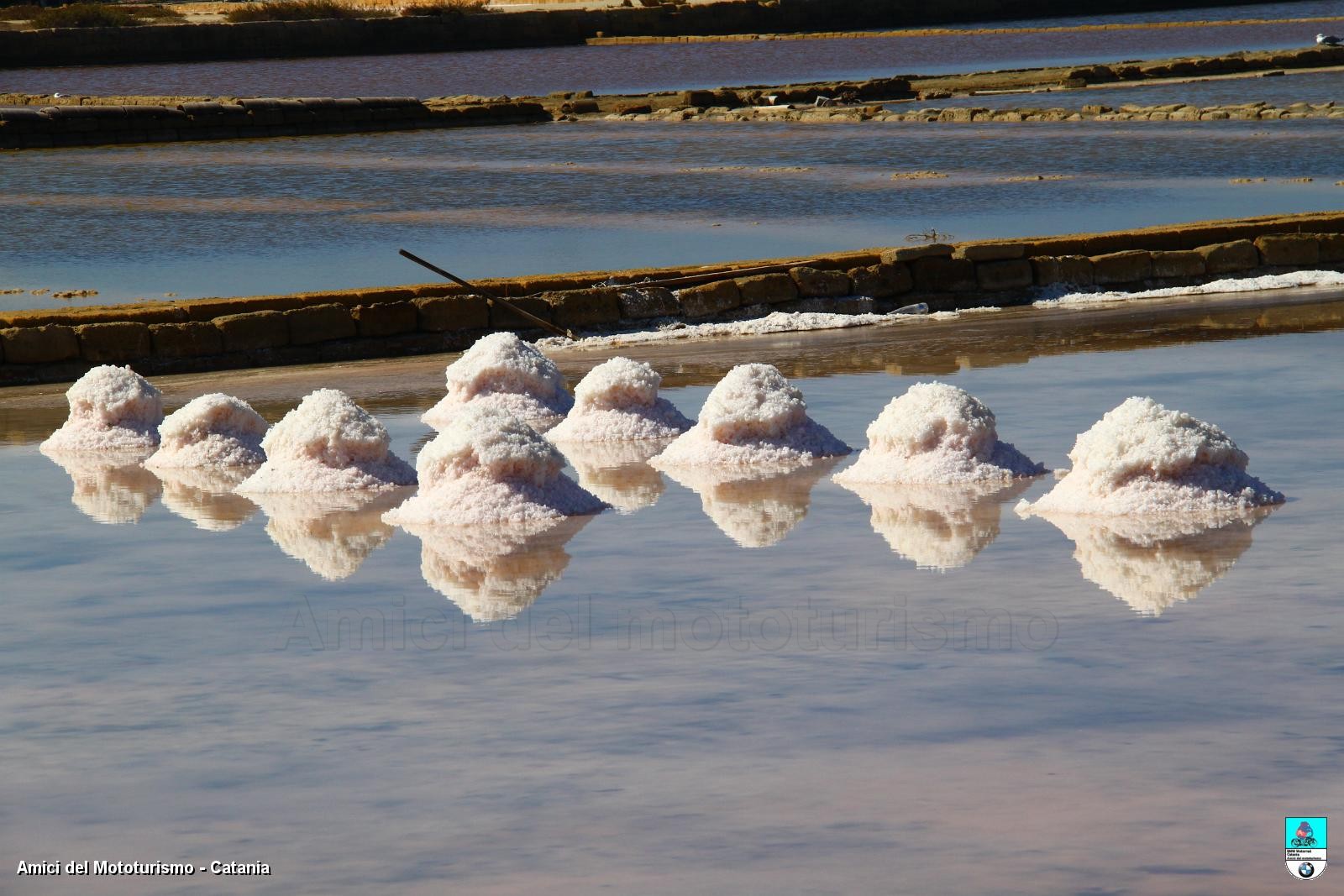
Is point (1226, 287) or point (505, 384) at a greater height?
point (505, 384)

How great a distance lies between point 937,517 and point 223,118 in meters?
31.7

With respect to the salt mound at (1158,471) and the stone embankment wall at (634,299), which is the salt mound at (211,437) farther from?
the salt mound at (1158,471)

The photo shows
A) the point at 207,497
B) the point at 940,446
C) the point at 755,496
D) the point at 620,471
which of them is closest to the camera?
the point at 755,496

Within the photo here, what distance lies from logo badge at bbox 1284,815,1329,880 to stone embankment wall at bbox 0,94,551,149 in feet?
109

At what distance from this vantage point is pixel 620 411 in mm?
9344

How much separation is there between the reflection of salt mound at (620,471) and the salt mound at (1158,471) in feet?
5.17

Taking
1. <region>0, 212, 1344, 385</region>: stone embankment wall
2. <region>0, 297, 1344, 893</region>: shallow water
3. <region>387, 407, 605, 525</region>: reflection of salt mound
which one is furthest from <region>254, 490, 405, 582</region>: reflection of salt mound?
<region>0, 212, 1344, 385</region>: stone embankment wall

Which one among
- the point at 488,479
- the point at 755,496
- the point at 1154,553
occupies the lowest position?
the point at 755,496

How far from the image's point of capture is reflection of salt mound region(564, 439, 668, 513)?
795 cm

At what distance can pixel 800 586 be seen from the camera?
6.36 meters

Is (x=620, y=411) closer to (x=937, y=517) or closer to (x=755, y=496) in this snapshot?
(x=755, y=496)

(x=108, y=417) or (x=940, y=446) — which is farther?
(x=108, y=417)

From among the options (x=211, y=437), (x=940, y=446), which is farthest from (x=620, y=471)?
(x=211, y=437)

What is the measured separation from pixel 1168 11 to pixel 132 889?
76.6 m
